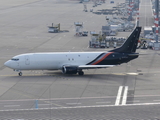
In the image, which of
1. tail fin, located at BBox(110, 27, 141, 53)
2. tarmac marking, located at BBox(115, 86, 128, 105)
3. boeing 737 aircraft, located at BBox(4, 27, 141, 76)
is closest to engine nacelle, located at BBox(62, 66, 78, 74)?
boeing 737 aircraft, located at BBox(4, 27, 141, 76)

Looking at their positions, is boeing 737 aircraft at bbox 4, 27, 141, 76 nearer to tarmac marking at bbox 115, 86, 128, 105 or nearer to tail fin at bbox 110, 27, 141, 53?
tail fin at bbox 110, 27, 141, 53

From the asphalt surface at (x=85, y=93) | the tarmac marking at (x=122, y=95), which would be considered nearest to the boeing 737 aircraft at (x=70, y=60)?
the asphalt surface at (x=85, y=93)

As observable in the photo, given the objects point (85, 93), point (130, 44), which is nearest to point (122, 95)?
point (85, 93)

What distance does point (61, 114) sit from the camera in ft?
138

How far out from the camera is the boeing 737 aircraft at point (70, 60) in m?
63.5

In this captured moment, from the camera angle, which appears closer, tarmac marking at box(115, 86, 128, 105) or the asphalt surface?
the asphalt surface

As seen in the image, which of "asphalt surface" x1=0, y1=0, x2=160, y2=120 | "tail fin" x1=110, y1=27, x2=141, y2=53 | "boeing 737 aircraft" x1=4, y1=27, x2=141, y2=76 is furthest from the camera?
"tail fin" x1=110, y1=27, x2=141, y2=53

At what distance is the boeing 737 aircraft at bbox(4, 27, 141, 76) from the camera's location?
208 feet

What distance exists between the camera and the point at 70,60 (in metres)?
64.8

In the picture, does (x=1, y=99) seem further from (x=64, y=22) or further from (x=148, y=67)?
(x=64, y=22)

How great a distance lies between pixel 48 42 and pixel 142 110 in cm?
6401

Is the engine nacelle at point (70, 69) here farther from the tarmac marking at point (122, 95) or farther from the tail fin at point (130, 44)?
the tarmac marking at point (122, 95)

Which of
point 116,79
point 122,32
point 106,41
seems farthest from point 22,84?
point 122,32

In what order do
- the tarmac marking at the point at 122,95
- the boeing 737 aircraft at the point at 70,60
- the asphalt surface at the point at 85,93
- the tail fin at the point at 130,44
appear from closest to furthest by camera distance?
the asphalt surface at the point at 85,93, the tarmac marking at the point at 122,95, the boeing 737 aircraft at the point at 70,60, the tail fin at the point at 130,44
